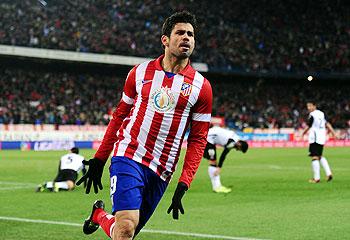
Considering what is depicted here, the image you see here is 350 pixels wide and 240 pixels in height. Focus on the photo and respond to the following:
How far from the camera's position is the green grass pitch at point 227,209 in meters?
9.47

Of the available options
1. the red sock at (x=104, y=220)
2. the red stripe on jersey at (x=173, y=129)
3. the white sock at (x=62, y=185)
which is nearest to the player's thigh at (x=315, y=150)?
the white sock at (x=62, y=185)

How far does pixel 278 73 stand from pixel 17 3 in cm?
2306

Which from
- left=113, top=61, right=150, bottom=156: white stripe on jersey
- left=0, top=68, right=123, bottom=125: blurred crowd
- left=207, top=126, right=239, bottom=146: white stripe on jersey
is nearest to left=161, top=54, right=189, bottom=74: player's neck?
left=113, top=61, right=150, bottom=156: white stripe on jersey

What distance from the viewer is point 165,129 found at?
6.11 meters

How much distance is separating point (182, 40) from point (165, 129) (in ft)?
2.64

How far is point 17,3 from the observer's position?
46938 millimetres

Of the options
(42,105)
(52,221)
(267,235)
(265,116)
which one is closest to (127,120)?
(267,235)

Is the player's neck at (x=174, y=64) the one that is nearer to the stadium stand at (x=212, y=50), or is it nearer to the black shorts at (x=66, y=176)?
the black shorts at (x=66, y=176)

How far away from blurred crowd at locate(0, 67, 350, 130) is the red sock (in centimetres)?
3278

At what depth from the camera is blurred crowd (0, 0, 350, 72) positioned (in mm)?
46656

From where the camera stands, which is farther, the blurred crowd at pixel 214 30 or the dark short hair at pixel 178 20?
the blurred crowd at pixel 214 30

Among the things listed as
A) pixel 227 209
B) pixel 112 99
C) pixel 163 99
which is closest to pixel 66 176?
pixel 227 209

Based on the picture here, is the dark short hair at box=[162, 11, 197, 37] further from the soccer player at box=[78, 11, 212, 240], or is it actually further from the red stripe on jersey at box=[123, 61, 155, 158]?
the red stripe on jersey at box=[123, 61, 155, 158]

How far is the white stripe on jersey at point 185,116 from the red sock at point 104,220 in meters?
0.77
